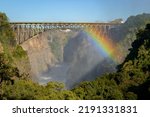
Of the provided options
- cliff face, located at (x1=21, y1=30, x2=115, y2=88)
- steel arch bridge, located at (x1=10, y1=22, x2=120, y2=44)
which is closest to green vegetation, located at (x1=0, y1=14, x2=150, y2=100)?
steel arch bridge, located at (x1=10, y1=22, x2=120, y2=44)

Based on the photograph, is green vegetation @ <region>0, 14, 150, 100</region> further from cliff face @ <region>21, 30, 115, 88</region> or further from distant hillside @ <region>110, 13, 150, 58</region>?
distant hillside @ <region>110, 13, 150, 58</region>

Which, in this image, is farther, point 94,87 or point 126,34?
point 126,34

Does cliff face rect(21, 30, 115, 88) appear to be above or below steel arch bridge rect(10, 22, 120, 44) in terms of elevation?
below

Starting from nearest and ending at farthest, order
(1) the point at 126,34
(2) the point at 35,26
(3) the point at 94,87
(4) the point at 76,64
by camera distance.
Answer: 1. (3) the point at 94,87
2. (2) the point at 35,26
3. (1) the point at 126,34
4. (4) the point at 76,64

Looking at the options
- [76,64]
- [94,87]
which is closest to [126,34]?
[76,64]

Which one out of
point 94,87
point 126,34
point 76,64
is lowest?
point 76,64

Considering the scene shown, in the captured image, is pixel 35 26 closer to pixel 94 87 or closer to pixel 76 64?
pixel 94 87

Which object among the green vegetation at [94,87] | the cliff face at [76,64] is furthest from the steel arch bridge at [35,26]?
the green vegetation at [94,87]

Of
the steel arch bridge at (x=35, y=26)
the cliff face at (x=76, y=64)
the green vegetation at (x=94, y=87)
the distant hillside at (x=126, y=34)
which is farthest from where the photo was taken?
the distant hillside at (x=126, y=34)

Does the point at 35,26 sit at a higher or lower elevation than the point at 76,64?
higher

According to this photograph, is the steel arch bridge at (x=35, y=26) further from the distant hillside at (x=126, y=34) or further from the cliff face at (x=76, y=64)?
the distant hillside at (x=126, y=34)

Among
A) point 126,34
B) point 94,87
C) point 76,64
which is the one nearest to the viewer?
point 94,87
